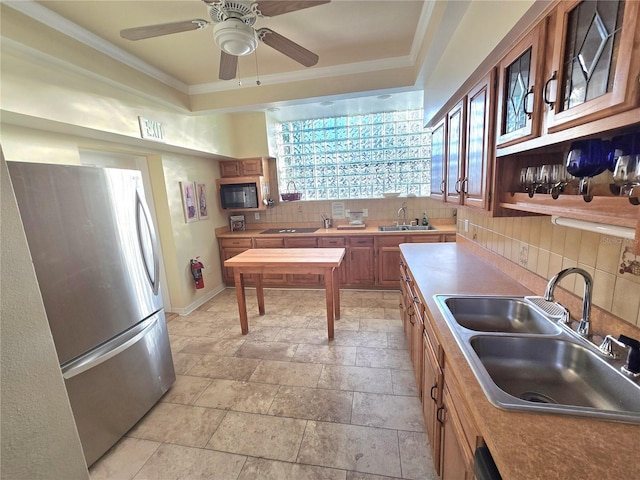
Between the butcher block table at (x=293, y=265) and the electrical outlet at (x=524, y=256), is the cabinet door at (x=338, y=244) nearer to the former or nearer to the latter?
the butcher block table at (x=293, y=265)

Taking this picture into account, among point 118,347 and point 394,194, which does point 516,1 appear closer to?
point 118,347

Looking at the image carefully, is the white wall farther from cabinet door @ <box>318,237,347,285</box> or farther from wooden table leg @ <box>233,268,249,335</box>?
cabinet door @ <box>318,237,347,285</box>

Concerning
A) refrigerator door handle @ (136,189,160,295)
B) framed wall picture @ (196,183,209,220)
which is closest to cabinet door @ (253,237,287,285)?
framed wall picture @ (196,183,209,220)

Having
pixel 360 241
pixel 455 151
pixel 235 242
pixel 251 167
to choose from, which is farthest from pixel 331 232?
pixel 455 151

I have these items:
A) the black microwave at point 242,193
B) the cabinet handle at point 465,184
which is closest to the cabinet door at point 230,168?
the black microwave at point 242,193

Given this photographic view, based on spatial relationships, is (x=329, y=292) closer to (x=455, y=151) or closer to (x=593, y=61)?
(x=455, y=151)

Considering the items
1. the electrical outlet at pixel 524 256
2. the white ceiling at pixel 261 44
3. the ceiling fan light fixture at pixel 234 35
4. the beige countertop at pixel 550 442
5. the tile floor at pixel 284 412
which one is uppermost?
the white ceiling at pixel 261 44

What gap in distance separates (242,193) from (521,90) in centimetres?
378

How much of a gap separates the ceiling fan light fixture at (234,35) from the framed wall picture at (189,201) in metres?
2.35

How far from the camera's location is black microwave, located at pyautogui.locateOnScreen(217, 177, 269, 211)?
167 inches

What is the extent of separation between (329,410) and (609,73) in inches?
84.2

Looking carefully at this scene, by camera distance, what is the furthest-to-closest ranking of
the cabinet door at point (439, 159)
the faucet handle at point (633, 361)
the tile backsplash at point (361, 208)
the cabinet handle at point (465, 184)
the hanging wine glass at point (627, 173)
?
the tile backsplash at point (361, 208) → the cabinet door at point (439, 159) → the cabinet handle at point (465, 184) → the faucet handle at point (633, 361) → the hanging wine glass at point (627, 173)

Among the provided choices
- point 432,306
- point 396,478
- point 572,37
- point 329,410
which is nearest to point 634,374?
point 432,306

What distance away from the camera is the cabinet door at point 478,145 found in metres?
1.42
